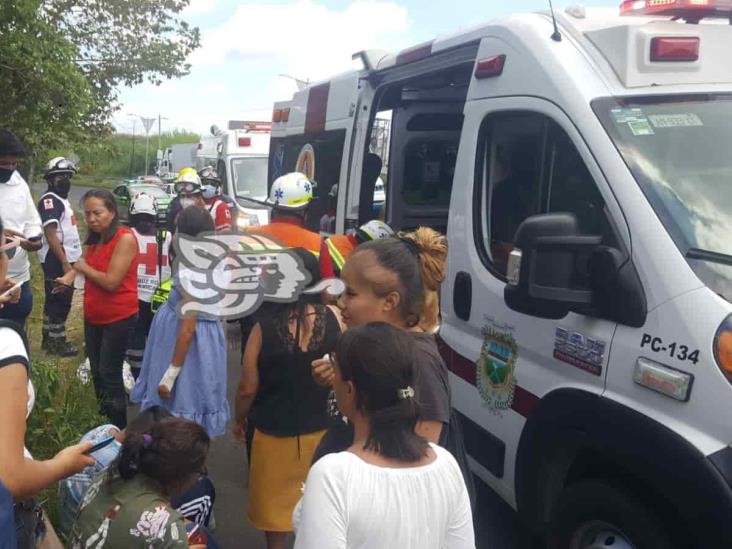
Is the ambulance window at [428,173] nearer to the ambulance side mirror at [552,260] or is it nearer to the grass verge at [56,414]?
the grass verge at [56,414]

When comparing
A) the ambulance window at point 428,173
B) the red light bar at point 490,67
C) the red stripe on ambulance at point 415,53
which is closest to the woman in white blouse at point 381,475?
the red light bar at point 490,67

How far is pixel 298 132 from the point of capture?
7.50 meters

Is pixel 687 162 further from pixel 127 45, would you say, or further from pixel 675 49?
pixel 127 45

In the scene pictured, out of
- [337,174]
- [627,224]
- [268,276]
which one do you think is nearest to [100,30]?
[337,174]

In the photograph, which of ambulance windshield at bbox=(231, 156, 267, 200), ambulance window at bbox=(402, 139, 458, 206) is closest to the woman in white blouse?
ambulance window at bbox=(402, 139, 458, 206)

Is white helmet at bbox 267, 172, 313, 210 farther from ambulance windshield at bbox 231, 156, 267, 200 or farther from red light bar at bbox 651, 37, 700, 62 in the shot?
ambulance windshield at bbox 231, 156, 267, 200

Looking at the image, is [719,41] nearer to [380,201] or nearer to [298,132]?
[380,201]

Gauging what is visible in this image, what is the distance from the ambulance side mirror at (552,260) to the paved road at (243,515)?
1786mm

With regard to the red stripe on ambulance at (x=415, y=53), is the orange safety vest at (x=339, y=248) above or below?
below

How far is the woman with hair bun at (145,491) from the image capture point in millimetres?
2412

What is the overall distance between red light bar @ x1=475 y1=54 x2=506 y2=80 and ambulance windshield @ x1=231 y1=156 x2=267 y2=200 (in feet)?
33.1

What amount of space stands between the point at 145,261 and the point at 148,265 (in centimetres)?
4

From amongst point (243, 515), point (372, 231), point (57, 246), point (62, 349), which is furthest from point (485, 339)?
point (62, 349)

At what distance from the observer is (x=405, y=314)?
8.01 feet
